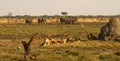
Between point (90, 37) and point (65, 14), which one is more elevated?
point (90, 37)

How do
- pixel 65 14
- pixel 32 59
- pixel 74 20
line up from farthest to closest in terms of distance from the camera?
1. pixel 65 14
2. pixel 74 20
3. pixel 32 59

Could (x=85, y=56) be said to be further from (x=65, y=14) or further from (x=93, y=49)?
(x=65, y=14)

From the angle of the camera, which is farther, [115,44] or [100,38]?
[100,38]

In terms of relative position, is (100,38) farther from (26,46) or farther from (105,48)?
(26,46)

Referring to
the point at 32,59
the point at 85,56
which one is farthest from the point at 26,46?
the point at 85,56

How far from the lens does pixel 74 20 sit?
326ft

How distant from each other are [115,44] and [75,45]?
282 cm

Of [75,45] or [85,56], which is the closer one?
[85,56]

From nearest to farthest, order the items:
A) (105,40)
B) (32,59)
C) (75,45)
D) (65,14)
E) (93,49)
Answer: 1. (32,59)
2. (93,49)
3. (75,45)
4. (105,40)
5. (65,14)

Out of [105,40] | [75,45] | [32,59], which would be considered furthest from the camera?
[105,40]

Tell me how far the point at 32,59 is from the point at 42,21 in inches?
3305

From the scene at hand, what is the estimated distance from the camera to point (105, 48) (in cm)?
2581

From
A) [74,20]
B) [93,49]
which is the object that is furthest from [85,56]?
[74,20]

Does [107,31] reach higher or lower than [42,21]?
higher
